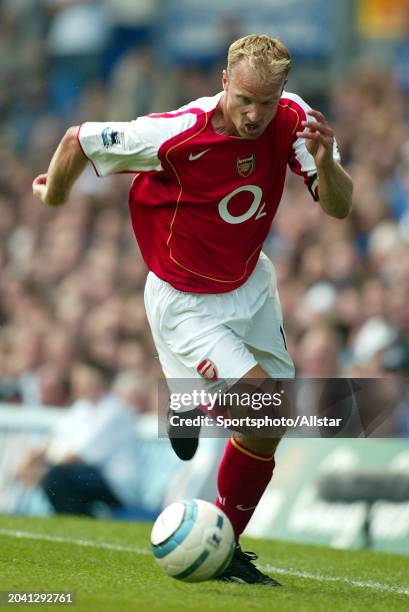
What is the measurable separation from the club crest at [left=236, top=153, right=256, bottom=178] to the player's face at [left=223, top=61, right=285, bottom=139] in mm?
174

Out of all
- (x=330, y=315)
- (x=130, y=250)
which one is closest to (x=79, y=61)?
(x=130, y=250)

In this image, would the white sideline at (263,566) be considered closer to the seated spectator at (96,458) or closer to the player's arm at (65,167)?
the seated spectator at (96,458)

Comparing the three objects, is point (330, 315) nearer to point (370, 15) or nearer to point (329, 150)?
point (329, 150)

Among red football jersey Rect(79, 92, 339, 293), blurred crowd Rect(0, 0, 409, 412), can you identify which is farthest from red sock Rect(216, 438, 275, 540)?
blurred crowd Rect(0, 0, 409, 412)

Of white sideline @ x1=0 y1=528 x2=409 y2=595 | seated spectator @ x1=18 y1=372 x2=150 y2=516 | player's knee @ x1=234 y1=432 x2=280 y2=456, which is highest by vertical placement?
Answer: player's knee @ x1=234 y1=432 x2=280 y2=456

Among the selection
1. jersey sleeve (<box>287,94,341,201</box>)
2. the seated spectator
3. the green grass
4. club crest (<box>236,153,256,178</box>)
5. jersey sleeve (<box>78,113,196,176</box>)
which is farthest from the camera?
the seated spectator

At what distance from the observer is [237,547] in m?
7.53

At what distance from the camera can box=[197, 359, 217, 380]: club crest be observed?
7191 mm

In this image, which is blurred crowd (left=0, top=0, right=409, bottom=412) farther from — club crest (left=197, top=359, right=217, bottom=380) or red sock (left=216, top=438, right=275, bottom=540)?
club crest (left=197, top=359, right=217, bottom=380)

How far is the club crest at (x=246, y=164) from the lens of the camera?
23.8 ft

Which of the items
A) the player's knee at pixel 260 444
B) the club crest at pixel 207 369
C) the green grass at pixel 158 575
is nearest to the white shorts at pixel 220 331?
the club crest at pixel 207 369

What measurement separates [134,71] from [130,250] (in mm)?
3592

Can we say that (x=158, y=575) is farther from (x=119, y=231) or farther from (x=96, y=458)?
(x=119, y=231)

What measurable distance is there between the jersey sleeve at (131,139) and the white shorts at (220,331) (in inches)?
28.0
